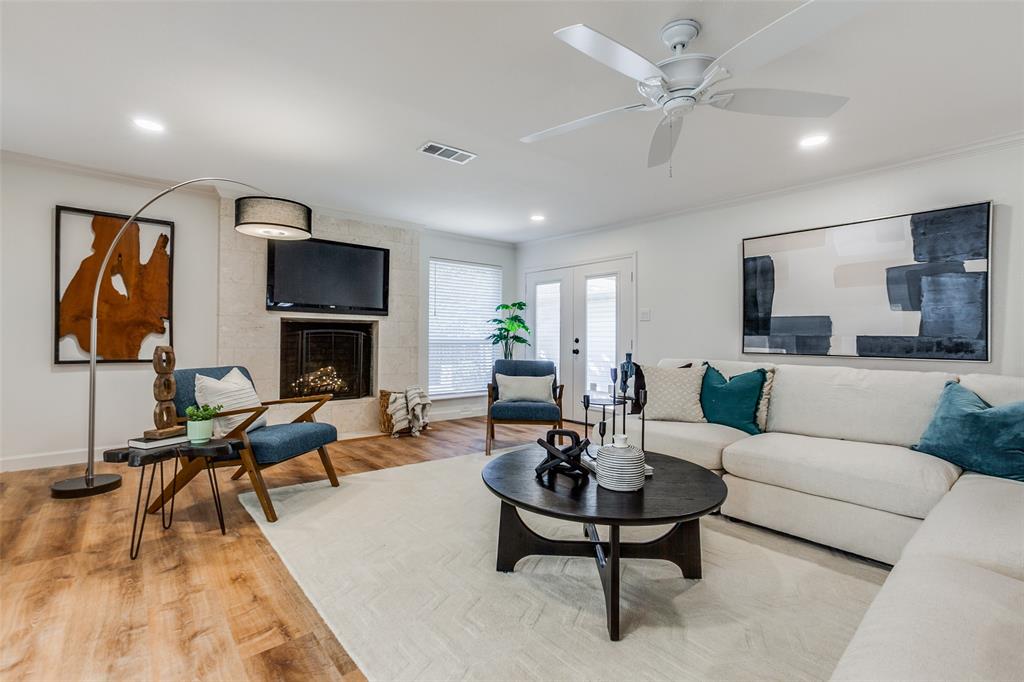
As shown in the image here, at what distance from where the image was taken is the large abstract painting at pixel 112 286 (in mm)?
3617

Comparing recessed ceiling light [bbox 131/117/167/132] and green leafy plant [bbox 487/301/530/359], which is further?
green leafy plant [bbox 487/301/530/359]

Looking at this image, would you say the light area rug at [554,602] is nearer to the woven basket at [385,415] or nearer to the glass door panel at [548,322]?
the woven basket at [385,415]

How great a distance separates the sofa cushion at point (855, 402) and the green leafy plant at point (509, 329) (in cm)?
321

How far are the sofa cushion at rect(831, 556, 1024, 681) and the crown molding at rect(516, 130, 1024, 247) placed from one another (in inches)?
122

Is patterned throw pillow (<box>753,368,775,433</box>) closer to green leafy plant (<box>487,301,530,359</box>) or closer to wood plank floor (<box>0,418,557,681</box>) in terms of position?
wood plank floor (<box>0,418,557,681</box>)

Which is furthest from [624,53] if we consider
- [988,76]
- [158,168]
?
[158,168]

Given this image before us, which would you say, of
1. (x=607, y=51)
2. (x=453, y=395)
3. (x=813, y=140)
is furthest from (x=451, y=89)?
(x=453, y=395)

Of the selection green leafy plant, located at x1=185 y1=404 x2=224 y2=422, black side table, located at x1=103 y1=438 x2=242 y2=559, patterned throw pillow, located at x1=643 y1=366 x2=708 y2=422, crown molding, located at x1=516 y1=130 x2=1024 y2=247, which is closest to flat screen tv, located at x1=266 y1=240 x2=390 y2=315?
green leafy plant, located at x1=185 y1=404 x2=224 y2=422

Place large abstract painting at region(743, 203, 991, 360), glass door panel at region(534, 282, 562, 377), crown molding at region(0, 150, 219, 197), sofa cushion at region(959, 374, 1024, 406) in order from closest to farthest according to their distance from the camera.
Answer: sofa cushion at region(959, 374, 1024, 406) → large abstract painting at region(743, 203, 991, 360) → crown molding at region(0, 150, 219, 197) → glass door panel at region(534, 282, 562, 377)

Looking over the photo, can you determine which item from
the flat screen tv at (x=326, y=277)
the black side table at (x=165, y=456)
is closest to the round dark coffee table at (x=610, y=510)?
the black side table at (x=165, y=456)

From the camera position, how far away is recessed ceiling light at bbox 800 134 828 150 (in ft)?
9.61

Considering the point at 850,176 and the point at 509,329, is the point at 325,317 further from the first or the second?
the point at 850,176

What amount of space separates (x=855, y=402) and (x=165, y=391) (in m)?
4.12

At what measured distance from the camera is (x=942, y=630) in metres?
0.98
